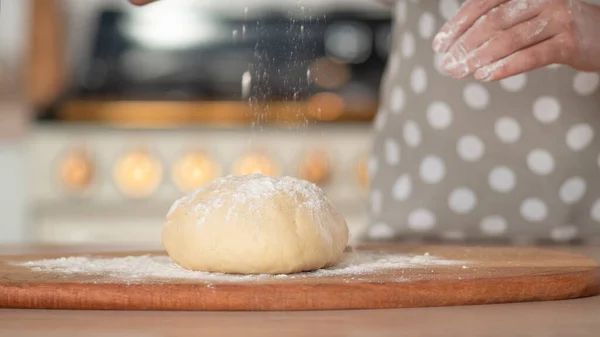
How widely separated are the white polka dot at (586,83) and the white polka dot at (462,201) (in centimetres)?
25

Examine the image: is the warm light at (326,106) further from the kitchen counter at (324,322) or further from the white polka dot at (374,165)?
the kitchen counter at (324,322)

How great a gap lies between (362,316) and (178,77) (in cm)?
184

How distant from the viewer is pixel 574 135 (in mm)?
1406

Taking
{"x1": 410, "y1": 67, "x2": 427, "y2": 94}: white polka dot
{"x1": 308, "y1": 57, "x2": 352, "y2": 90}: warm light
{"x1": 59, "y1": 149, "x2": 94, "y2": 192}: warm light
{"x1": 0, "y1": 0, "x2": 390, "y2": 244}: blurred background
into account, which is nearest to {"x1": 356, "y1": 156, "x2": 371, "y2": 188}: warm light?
{"x1": 0, "y1": 0, "x2": 390, "y2": 244}: blurred background

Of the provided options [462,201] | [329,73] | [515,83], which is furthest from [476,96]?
[329,73]

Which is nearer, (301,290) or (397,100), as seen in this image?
(301,290)

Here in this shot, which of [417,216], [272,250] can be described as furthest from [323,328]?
[417,216]

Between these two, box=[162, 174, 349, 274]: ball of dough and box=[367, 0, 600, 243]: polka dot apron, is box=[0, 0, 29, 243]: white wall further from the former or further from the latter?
box=[162, 174, 349, 274]: ball of dough

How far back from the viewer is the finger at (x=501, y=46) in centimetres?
96

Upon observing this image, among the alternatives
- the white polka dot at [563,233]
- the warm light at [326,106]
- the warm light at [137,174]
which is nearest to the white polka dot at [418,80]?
the white polka dot at [563,233]

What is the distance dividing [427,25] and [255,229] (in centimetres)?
79

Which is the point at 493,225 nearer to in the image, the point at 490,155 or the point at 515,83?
the point at 490,155

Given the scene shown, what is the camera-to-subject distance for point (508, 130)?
1435mm

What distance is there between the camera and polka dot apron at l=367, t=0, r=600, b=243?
55.5 inches
